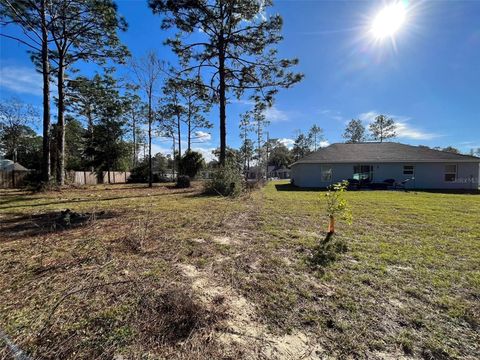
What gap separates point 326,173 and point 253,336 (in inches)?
734

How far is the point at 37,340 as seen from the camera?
1.85 metres

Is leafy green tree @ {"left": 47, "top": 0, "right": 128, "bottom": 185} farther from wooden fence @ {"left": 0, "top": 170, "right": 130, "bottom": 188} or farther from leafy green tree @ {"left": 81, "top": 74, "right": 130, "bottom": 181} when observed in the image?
leafy green tree @ {"left": 81, "top": 74, "right": 130, "bottom": 181}

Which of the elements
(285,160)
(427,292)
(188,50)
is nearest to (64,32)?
(188,50)

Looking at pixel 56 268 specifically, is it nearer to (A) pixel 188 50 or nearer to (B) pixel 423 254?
(B) pixel 423 254

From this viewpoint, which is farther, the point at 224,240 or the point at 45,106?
the point at 45,106

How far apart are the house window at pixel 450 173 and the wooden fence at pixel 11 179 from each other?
98.0 feet

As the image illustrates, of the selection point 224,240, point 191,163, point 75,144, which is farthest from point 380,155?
point 75,144

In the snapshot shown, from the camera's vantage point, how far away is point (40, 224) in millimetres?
5691

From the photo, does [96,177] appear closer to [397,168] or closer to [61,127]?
[61,127]

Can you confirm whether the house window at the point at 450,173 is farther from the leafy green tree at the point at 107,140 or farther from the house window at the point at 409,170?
the leafy green tree at the point at 107,140

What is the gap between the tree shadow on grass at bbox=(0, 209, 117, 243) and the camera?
4.99 metres

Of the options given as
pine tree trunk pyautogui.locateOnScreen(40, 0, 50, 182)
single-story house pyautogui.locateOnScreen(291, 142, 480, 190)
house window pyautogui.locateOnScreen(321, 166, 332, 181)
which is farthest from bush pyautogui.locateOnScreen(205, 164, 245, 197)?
pine tree trunk pyautogui.locateOnScreen(40, 0, 50, 182)

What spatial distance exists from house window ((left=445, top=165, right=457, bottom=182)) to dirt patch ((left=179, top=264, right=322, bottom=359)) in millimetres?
21531

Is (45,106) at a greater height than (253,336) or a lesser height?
greater
